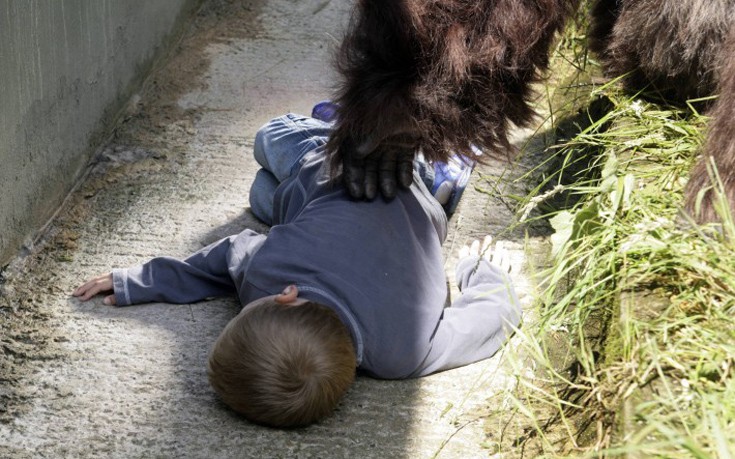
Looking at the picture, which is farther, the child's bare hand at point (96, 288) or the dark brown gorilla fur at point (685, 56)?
the child's bare hand at point (96, 288)

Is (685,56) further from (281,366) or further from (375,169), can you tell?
(281,366)

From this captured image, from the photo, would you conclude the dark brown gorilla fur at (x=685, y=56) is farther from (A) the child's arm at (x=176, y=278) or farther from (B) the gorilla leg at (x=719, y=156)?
(A) the child's arm at (x=176, y=278)

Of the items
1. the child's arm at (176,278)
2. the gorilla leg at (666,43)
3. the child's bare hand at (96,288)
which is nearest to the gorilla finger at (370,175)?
the child's arm at (176,278)

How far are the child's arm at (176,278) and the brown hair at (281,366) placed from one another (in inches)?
13.5

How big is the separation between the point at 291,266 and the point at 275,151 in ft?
1.90

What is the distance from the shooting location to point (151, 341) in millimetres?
2172

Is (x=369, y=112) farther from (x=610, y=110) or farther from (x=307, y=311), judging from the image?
(x=610, y=110)

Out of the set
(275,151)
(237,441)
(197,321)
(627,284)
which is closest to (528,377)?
(627,284)

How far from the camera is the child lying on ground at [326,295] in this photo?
1.91 metres

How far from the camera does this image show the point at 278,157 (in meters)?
2.60

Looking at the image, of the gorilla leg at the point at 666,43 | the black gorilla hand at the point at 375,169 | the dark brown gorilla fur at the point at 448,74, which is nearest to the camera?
the dark brown gorilla fur at the point at 448,74

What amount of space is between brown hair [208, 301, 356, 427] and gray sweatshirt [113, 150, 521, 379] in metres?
0.10

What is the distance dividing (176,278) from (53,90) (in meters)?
0.64

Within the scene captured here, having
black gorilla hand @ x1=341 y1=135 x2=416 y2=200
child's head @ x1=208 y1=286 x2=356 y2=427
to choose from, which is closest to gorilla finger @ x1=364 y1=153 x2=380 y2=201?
black gorilla hand @ x1=341 y1=135 x2=416 y2=200
